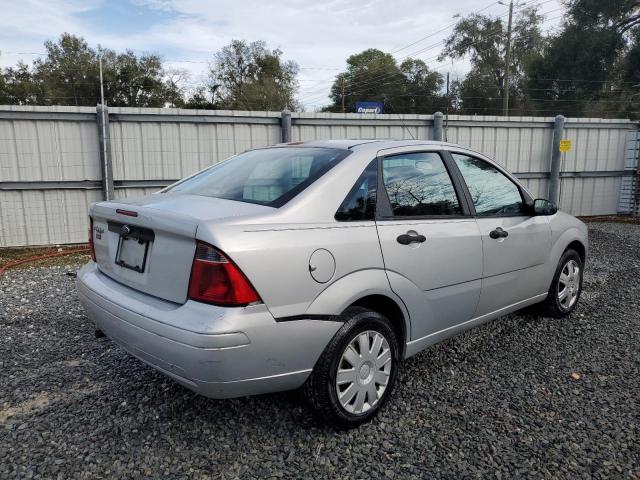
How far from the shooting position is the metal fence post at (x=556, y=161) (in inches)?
455

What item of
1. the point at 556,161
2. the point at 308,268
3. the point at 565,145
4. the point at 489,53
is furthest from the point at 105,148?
the point at 489,53

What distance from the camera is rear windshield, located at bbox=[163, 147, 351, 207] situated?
2.68 m

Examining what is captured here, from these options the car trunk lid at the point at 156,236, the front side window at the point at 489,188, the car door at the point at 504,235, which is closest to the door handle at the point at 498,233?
the car door at the point at 504,235

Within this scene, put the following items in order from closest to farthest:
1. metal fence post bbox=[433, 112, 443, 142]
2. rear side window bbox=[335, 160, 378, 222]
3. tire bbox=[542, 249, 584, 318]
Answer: rear side window bbox=[335, 160, 378, 222], tire bbox=[542, 249, 584, 318], metal fence post bbox=[433, 112, 443, 142]

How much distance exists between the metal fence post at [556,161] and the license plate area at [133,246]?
11.0 m

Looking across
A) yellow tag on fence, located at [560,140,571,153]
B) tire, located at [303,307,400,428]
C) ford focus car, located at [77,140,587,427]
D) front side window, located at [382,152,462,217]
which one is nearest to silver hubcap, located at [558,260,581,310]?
ford focus car, located at [77,140,587,427]

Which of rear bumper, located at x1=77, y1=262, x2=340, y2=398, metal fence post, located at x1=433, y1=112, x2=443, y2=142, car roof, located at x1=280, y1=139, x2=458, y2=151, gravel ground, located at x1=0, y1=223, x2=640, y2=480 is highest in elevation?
metal fence post, located at x1=433, y1=112, x2=443, y2=142

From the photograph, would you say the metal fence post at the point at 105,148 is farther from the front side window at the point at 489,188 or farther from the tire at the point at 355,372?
the tire at the point at 355,372

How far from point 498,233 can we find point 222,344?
216cm

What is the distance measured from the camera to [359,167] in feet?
9.19

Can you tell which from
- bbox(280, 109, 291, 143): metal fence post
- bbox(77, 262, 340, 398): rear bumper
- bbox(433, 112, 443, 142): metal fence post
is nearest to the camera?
bbox(77, 262, 340, 398): rear bumper

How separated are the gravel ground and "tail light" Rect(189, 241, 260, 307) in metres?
0.85

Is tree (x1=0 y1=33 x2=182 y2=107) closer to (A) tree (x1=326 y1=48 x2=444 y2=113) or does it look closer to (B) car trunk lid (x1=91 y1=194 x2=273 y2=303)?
(A) tree (x1=326 y1=48 x2=444 y2=113)

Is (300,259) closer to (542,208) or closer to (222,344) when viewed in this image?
(222,344)
